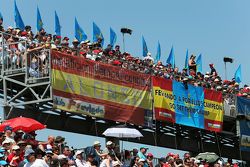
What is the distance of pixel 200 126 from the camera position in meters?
37.3

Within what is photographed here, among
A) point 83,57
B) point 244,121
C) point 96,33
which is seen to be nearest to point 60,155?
point 83,57

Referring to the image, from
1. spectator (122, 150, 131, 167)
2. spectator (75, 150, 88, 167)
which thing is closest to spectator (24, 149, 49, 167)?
spectator (75, 150, 88, 167)

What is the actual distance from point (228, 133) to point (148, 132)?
4091mm

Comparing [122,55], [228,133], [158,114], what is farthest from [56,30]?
[228,133]

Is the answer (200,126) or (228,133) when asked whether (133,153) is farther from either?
(228,133)

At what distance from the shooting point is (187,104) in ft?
120

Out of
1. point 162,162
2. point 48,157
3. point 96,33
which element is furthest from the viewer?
point 96,33

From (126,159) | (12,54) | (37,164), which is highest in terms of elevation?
(12,54)

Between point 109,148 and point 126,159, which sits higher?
point 109,148

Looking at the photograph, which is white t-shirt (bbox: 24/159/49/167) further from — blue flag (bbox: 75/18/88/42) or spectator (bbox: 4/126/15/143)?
blue flag (bbox: 75/18/88/42)

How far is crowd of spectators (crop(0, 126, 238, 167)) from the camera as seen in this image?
65.8 ft

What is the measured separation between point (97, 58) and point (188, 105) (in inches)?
222

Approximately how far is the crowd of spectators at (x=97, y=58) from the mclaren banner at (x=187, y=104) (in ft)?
1.29

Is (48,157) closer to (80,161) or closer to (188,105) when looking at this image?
(80,161)
